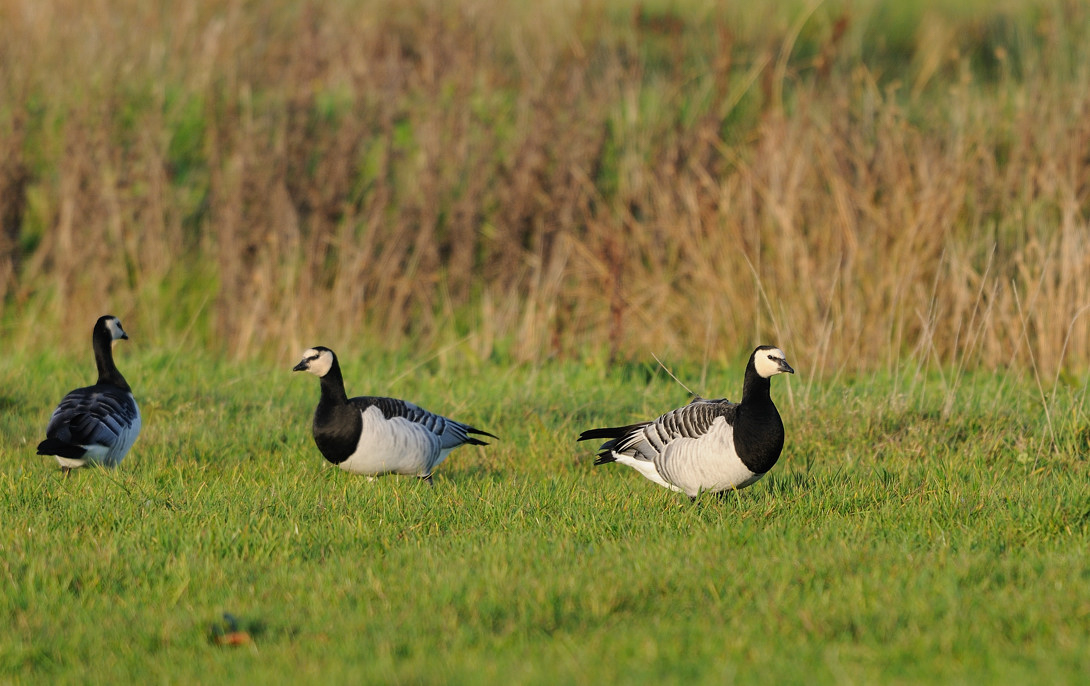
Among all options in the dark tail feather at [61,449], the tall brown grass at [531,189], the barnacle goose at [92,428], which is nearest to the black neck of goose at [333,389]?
the barnacle goose at [92,428]

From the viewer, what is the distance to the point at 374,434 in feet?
25.1

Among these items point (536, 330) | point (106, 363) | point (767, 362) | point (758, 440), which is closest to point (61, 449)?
point (106, 363)

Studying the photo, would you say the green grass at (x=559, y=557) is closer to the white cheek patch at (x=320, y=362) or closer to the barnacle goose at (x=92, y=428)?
the barnacle goose at (x=92, y=428)

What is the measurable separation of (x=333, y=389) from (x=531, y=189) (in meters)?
6.03

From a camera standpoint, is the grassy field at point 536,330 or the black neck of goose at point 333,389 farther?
the black neck of goose at point 333,389

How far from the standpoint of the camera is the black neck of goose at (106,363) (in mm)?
8992

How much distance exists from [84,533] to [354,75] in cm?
893

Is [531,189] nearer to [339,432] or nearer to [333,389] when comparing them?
[333,389]

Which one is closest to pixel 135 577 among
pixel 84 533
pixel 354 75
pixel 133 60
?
pixel 84 533

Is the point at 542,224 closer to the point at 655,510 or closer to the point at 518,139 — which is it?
the point at 518,139

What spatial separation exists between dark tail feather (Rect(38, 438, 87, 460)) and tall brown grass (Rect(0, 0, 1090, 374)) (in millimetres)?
4302

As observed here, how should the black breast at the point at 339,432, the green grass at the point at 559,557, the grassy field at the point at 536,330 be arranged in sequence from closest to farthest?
the green grass at the point at 559,557 < the grassy field at the point at 536,330 < the black breast at the point at 339,432

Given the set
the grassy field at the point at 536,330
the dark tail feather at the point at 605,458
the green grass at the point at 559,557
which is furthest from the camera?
the dark tail feather at the point at 605,458

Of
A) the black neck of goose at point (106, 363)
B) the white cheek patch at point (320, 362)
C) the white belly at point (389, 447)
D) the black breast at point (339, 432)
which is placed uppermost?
the black neck of goose at point (106, 363)
